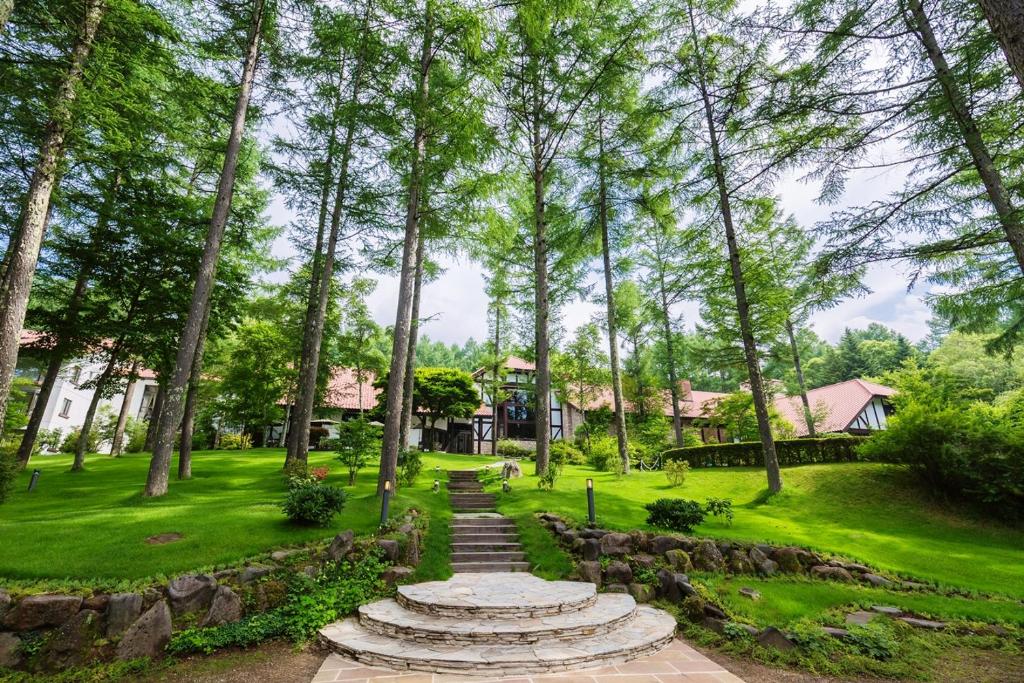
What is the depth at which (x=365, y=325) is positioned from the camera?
24.1 m

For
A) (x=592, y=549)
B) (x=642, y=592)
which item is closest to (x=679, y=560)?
(x=642, y=592)

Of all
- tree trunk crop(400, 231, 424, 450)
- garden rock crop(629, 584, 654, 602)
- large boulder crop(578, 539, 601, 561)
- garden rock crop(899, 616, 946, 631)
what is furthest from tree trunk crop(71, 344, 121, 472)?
garden rock crop(899, 616, 946, 631)

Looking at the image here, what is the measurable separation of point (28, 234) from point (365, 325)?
16885 millimetres

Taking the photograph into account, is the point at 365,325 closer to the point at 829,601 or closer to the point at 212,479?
the point at 212,479

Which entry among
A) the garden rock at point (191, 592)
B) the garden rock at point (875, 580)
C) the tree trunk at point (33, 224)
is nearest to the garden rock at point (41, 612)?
the garden rock at point (191, 592)

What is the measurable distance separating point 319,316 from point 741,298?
12.9 m

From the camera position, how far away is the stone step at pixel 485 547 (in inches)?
332

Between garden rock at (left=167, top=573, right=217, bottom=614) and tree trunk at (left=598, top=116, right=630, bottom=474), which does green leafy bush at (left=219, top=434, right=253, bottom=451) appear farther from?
garden rock at (left=167, top=573, right=217, bottom=614)

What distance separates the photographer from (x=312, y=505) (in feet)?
24.1

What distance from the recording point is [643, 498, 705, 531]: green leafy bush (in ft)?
28.5

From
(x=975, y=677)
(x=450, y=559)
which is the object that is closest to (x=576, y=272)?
(x=450, y=559)

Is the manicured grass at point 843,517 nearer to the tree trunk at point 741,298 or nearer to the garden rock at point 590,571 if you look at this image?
the tree trunk at point 741,298

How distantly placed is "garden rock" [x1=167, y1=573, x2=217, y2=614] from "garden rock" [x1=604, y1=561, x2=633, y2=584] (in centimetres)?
587

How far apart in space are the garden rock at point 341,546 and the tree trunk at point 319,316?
5.79 meters
